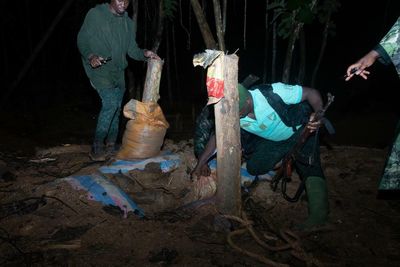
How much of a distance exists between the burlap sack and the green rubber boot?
200cm

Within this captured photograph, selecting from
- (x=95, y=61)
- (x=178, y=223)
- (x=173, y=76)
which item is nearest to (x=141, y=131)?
(x=95, y=61)

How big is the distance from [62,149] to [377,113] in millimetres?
8822

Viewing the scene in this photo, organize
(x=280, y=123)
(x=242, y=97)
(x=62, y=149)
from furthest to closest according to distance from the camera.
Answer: (x=62, y=149), (x=280, y=123), (x=242, y=97)

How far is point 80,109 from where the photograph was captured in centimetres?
1209

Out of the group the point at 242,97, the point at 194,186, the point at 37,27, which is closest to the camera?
the point at 242,97

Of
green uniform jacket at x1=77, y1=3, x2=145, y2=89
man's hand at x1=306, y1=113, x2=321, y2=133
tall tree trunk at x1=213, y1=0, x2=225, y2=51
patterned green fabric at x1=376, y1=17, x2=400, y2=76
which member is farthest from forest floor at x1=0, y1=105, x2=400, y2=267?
tall tree trunk at x1=213, y1=0, x2=225, y2=51

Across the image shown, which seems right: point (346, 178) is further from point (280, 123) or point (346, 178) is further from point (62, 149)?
point (62, 149)

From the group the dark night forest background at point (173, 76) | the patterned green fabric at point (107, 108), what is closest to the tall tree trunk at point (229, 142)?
the patterned green fabric at point (107, 108)

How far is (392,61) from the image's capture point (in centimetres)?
303

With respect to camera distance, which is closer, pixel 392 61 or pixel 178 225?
pixel 392 61

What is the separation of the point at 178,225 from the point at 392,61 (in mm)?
2323

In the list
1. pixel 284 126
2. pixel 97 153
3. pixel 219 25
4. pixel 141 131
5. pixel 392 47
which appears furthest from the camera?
pixel 219 25

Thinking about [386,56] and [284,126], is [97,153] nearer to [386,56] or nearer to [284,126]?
[284,126]

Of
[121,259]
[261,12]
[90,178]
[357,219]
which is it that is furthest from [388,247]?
[261,12]
